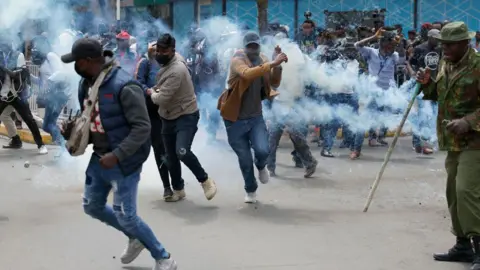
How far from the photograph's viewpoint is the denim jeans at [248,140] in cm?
709

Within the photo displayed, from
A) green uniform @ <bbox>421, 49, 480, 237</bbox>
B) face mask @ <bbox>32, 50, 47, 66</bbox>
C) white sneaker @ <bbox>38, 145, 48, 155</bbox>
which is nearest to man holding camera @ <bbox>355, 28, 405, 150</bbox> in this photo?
white sneaker @ <bbox>38, 145, 48, 155</bbox>

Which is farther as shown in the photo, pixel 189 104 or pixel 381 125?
pixel 381 125

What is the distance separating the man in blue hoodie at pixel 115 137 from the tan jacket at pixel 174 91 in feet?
6.39

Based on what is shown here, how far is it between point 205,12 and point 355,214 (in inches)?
449

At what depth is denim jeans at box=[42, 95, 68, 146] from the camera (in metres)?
10.2

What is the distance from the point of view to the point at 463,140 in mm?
5117

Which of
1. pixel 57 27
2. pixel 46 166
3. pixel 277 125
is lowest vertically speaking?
pixel 46 166

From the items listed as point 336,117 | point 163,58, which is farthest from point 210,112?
point 163,58

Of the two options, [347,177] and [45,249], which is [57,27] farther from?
[45,249]

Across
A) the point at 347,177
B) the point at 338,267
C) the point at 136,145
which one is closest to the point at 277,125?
the point at 347,177

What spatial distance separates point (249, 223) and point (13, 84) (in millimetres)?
5374

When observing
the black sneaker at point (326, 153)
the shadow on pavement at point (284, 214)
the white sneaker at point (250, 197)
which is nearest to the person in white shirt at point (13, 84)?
the black sneaker at point (326, 153)

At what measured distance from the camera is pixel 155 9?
19.1 meters

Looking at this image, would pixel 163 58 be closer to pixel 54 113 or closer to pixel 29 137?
pixel 54 113
